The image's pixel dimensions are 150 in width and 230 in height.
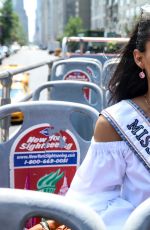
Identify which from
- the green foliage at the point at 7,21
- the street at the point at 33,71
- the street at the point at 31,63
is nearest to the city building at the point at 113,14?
the street at the point at 31,63

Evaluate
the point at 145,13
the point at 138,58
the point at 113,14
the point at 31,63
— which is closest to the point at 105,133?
the point at 138,58

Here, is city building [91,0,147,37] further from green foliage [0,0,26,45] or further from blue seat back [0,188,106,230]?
blue seat back [0,188,106,230]

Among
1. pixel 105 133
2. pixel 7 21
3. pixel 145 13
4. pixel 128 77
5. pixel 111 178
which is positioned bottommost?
pixel 7 21

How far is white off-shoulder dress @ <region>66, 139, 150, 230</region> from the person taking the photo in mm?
1597

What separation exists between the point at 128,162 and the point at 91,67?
496cm

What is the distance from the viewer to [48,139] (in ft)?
8.36

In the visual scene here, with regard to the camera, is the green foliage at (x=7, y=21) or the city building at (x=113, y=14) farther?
the green foliage at (x=7, y=21)

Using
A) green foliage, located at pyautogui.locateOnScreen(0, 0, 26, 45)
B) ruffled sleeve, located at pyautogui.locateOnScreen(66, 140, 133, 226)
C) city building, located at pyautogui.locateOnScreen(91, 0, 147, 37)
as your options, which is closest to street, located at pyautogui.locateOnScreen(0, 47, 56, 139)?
ruffled sleeve, located at pyautogui.locateOnScreen(66, 140, 133, 226)

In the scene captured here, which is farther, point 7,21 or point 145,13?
point 7,21

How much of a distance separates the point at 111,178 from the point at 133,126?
178 mm

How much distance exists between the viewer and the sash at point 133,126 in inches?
63.1

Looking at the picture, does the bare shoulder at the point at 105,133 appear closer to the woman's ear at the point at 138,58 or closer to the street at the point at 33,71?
the woman's ear at the point at 138,58

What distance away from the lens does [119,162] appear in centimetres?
161

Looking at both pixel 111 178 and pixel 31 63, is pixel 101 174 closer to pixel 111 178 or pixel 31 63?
pixel 111 178
